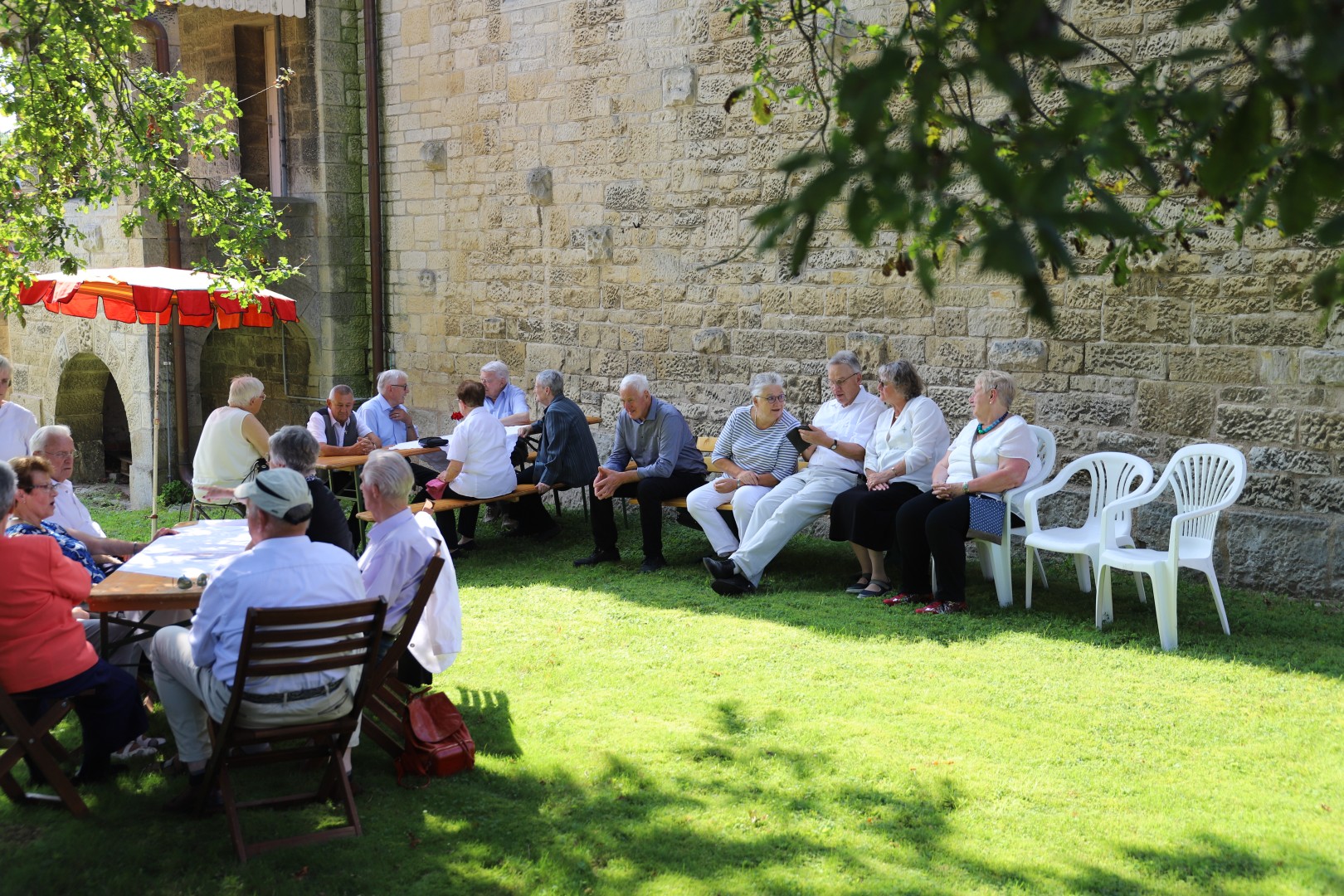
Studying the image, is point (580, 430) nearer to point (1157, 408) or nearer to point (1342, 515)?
point (1157, 408)

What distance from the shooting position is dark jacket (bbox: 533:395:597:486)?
8.59 m

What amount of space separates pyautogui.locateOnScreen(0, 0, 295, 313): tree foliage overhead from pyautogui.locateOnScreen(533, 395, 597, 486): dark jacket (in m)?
2.31

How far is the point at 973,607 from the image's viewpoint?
677cm

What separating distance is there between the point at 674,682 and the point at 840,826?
165cm

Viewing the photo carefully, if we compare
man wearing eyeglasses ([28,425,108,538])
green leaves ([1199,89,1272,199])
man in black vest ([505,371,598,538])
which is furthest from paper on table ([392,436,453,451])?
green leaves ([1199,89,1272,199])

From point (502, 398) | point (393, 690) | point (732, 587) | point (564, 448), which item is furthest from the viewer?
point (502, 398)

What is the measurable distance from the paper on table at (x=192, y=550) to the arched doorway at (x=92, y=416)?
9.94m

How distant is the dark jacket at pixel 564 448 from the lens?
8586 mm

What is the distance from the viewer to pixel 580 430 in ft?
28.6

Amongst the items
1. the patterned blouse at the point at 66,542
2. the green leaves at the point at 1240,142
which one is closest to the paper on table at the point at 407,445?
the patterned blouse at the point at 66,542

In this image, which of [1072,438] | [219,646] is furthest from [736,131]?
[219,646]

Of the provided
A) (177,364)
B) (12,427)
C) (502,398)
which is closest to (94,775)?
(12,427)

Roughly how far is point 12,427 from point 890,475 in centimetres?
510

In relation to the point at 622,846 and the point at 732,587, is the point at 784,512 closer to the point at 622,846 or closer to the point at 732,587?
the point at 732,587
